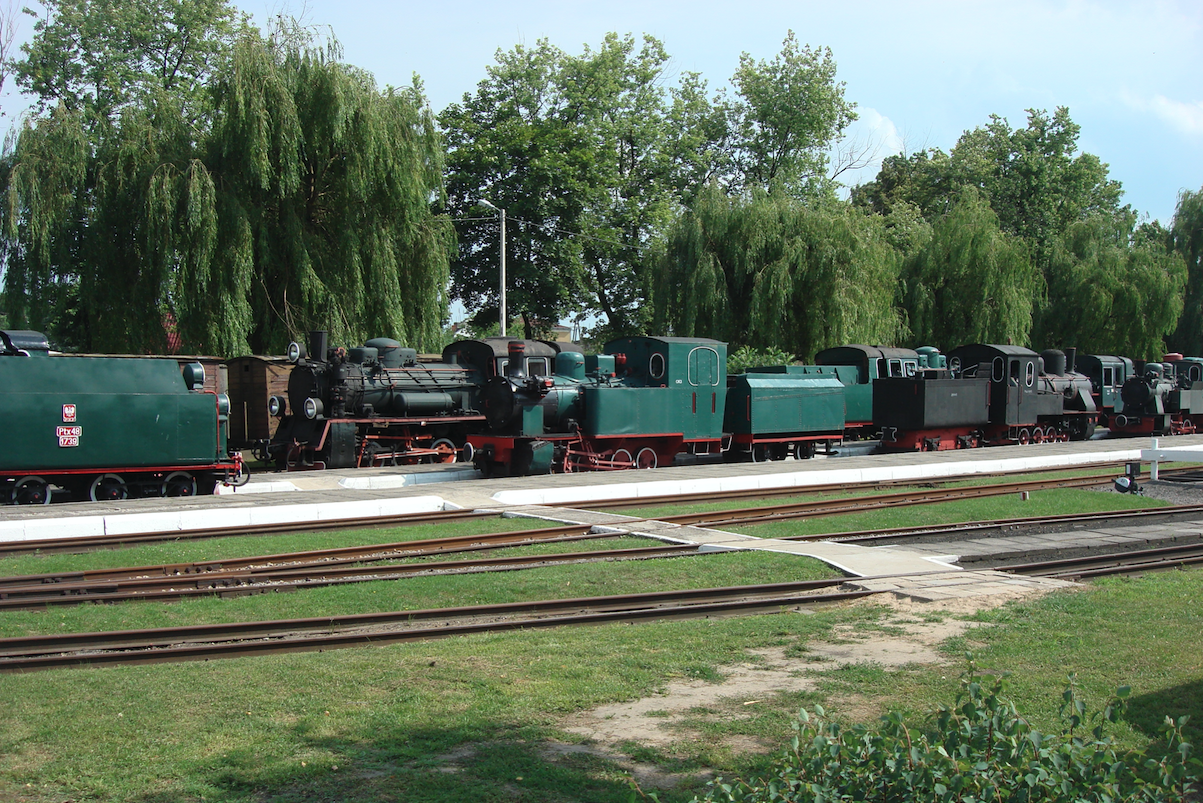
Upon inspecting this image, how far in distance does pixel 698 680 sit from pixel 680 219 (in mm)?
30078

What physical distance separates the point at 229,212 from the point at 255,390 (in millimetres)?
4438

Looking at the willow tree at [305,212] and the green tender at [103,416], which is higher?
the willow tree at [305,212]

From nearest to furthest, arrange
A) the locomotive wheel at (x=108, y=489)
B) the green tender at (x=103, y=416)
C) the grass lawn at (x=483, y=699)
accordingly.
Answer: the grass lawn at (x=483, y=699)
the green tender at (x=103, y=416)
the locomotive wheel at (x=108, y=489)

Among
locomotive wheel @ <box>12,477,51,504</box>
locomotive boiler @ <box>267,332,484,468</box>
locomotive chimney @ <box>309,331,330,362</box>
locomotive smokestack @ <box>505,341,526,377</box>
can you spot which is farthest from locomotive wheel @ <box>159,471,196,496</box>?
locomotive smokestack @ <box>505,341,526,377</box>

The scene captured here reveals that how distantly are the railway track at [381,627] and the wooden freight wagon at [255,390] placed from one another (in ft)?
51.1

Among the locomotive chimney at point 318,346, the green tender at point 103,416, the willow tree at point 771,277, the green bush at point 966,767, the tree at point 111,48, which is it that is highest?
the tree at point 111,48

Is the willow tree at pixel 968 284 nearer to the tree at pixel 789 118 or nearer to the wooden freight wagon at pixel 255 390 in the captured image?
the tree at pixel 789 118

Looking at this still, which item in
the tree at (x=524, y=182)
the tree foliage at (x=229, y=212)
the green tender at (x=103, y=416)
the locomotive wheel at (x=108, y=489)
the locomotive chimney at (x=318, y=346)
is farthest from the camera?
the tree at (x=524, y=182)

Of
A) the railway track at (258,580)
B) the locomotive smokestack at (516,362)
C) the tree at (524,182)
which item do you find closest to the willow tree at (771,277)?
the tree at (524,182)

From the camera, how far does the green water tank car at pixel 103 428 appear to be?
15.2 metres

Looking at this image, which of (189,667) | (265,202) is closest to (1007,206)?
(265,202)

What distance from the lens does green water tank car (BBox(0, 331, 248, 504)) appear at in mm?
15156

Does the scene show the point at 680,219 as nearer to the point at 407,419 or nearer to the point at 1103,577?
the point at 407,419

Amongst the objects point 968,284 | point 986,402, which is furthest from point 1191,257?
point 986,402
